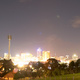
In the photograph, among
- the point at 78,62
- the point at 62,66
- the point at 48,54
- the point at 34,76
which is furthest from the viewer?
the point at 48,54

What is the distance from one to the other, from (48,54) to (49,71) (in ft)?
164

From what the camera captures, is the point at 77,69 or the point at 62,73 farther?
the point at 77,69

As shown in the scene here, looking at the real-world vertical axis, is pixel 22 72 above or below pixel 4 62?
below

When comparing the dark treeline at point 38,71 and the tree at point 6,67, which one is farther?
the dark treeline at point 38,71

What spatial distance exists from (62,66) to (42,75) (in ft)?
18.0

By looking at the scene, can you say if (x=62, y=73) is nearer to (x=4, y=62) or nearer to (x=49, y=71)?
(x=49, y=71)

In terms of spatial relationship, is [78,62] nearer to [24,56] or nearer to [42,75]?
[42,75]

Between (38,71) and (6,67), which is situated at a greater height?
(6,67)

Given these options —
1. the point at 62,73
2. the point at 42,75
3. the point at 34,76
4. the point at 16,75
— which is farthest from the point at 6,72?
the point at 62,73

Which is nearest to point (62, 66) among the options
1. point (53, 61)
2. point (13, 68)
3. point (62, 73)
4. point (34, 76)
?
point (53, 61)

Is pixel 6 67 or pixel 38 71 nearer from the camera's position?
pixel 6 67

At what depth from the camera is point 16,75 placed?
2288cm

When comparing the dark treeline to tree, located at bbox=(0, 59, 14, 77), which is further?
the dark treeline

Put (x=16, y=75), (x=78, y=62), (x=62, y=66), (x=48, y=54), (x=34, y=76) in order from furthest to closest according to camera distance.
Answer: (x=48, y=54), (x=78, y=62), (x=62, y=66), (x=34, y=76), (x=16, y=75)
